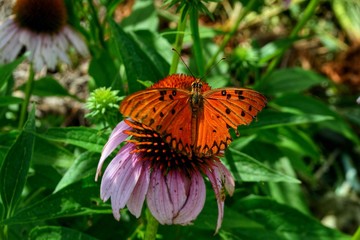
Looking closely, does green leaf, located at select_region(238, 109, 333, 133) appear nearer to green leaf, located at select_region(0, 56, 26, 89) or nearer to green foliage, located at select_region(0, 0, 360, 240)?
green foliage, located at select_region(0, 0, 360, 240)

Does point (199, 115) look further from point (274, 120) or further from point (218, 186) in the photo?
point (274, 120)

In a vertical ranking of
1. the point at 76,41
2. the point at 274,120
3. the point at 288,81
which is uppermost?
the point at 288,81

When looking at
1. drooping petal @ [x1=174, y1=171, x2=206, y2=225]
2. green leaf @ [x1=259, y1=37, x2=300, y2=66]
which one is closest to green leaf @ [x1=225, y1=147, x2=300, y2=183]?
drooping petal @ [x1=174, y1=171, x2=206, y2=225]

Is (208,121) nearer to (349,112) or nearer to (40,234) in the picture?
(40,234)

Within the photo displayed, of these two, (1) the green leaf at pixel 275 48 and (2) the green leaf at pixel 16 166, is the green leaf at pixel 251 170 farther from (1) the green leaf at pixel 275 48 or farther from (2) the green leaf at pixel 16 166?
(1) the green leaf at pixel 275 48

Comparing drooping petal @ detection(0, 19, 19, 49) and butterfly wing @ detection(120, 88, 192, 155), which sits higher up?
drooping petal @ detection(0, 19, 19, 49)

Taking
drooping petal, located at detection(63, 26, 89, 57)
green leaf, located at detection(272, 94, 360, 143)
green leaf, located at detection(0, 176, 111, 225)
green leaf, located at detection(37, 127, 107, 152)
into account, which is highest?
A: green leaf, located at detection(272, 94, 360, 143)

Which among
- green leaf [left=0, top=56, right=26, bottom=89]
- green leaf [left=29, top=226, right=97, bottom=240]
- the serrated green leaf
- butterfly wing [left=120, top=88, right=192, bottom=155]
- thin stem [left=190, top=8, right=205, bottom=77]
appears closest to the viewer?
butterfly wing [left=120, top=88, right=192, bottom=155]

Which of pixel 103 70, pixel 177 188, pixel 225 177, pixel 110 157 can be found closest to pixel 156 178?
pixel 177 188
